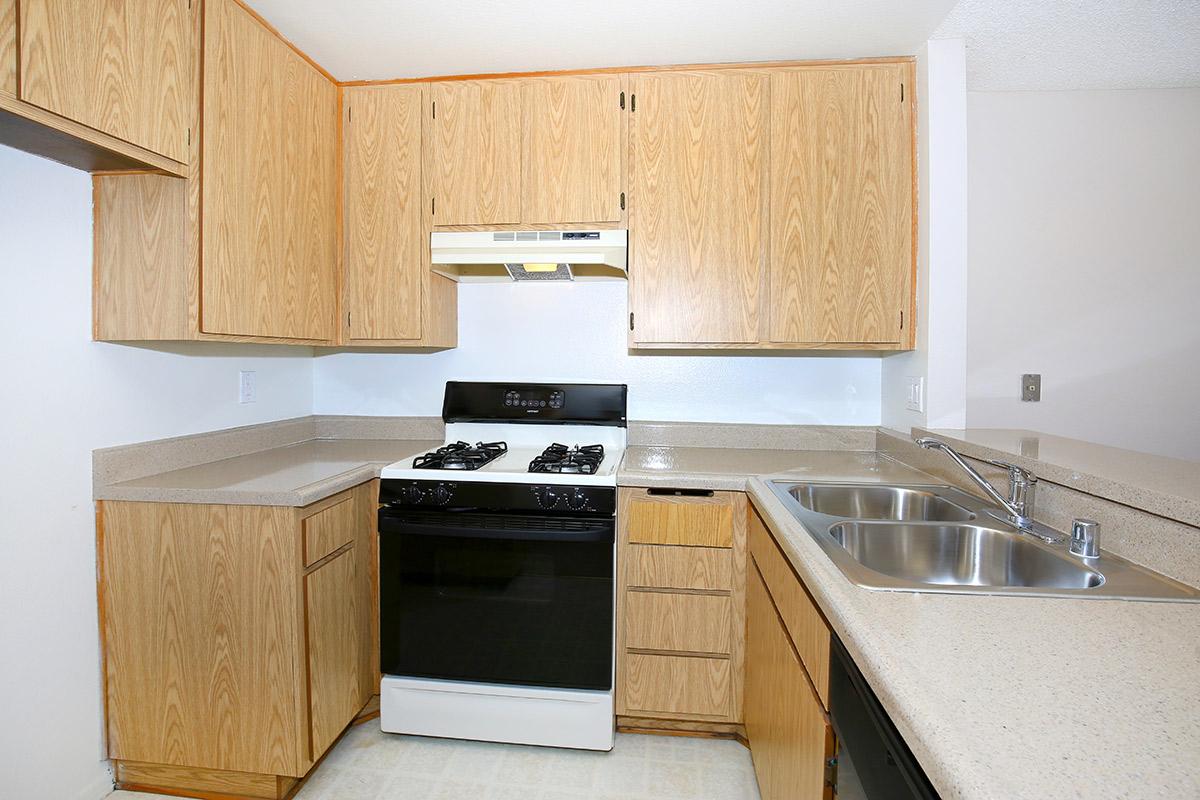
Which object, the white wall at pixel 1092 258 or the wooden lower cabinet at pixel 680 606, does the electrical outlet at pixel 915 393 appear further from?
the wooden lower cabinet at pixel 680 606

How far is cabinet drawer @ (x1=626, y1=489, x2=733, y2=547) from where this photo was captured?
189 cm

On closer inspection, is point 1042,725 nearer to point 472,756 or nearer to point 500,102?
point 472,756

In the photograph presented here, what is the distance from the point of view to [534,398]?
2.43 meters

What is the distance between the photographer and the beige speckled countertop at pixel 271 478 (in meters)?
1.61

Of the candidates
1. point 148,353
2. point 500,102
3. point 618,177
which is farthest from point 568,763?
point 500,102

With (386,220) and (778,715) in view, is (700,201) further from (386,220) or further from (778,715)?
(778,715)

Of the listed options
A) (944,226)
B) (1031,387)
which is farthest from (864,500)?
(1031,387)

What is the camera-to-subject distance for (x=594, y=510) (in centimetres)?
184

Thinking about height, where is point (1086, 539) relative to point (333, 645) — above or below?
above

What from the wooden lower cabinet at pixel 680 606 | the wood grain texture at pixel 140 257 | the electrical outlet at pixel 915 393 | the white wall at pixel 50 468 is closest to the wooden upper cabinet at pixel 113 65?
the wood grain texture at pixel 140 257

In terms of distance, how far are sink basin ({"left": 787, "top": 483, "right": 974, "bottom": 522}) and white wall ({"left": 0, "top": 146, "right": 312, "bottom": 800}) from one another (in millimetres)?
1990

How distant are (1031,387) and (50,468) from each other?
10.9 ft

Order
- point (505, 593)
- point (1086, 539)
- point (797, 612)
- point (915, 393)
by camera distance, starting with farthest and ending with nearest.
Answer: point (915, 393) → point (505, 593) → point (797, 612) → point (1086, 539)

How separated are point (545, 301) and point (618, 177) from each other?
62cm
